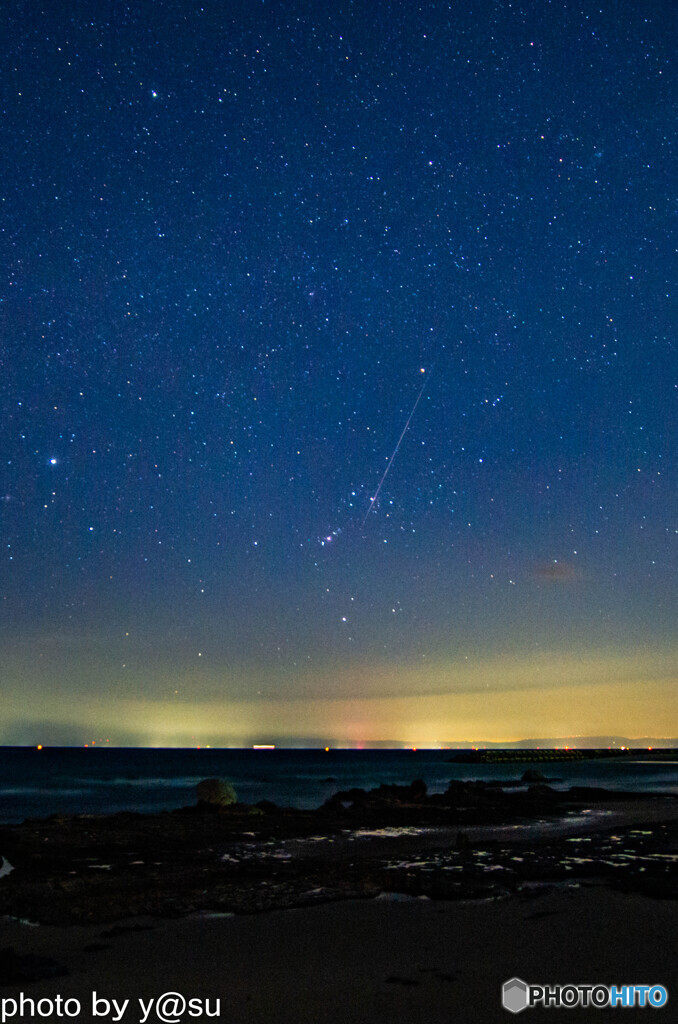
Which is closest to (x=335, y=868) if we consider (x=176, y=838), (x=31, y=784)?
(x=176, y=838)

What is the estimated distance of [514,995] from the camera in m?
8.18

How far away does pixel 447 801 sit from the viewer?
36.6 m

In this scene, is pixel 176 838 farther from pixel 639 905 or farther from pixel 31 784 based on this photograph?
pixel 31 784

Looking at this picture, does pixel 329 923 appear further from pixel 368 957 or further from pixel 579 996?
pixel 579 996

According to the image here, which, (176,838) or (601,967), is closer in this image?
(601,967)

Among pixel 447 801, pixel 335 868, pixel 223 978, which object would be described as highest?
pixel 223 978

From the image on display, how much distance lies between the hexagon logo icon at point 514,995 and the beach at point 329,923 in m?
0.10

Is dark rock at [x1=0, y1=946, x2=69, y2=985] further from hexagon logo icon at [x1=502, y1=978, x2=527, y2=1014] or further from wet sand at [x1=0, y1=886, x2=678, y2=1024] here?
hexagon logo icon at [x1=502, y1=978, x2=527, y2=1014]

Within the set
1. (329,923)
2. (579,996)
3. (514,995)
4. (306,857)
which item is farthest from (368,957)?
(306,857)

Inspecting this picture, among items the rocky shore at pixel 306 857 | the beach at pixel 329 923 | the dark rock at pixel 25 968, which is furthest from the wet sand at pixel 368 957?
the rocky shore at pixel 306 857

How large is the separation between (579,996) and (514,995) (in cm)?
74

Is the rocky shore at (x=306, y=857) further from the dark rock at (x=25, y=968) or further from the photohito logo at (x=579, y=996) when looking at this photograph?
the photohito logo at (x=579, y=996)

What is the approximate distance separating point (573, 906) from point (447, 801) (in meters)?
26.0

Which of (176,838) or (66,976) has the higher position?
(66,976)
